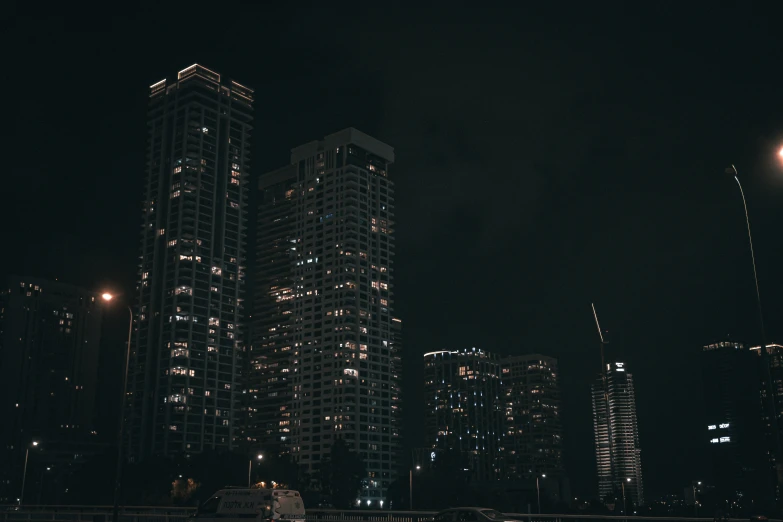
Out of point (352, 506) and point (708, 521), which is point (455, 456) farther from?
point (708, 521)

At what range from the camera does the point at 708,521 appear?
111ft

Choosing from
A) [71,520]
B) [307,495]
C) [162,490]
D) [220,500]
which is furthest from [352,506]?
[220,500]

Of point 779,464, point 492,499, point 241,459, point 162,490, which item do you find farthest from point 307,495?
point 779,464

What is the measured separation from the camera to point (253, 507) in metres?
35.2

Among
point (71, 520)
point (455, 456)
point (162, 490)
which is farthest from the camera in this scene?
point (455, 456)

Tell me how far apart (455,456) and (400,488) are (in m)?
17.5

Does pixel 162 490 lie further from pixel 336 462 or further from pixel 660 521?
pixel 660 521

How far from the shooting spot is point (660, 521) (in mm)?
31062

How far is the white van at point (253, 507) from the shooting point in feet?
115

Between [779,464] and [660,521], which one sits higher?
[779,464]

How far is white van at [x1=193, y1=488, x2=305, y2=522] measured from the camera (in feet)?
115

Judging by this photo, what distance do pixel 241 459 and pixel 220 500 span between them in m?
132

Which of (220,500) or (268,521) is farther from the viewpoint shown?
(220,500)

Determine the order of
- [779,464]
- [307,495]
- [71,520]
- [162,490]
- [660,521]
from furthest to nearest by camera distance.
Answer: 1. [307,495]
2. [162,490]
3. [71,520]
4. [660,521]
5. [779,464]
